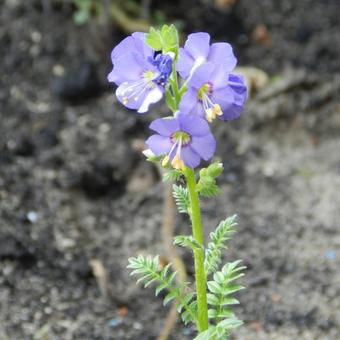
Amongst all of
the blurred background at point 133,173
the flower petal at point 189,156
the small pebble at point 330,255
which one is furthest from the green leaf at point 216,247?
the small pebble at point 330,255

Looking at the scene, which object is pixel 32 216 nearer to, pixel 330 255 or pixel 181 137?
pixel 330 255

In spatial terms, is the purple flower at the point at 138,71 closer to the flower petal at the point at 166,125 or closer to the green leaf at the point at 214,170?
the flower petal at the point at 166,125

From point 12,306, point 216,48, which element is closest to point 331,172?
point 12,306

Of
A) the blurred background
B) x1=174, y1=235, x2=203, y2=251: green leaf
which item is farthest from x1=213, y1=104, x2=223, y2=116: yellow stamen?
the blurred background

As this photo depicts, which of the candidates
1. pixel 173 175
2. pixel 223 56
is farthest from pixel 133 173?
pixel 223 56

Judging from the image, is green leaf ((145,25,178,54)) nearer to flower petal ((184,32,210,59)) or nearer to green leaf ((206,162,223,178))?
flower petal ((184,32,210,59))
